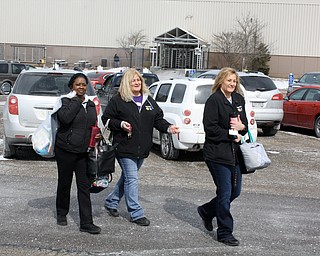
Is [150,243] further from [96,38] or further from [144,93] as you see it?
[96,38]

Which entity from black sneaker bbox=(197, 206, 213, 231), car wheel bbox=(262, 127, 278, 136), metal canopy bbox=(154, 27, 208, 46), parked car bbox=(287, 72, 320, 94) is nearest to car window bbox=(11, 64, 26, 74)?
parked car bbox=(287, 72, 320, 94)

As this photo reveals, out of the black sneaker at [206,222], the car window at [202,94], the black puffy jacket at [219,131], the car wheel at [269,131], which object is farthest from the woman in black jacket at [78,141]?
the car wheel at [269,131]

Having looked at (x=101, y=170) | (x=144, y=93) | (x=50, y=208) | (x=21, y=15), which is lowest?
(x=50, y=208)

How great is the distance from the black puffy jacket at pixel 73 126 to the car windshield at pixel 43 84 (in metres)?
4.05

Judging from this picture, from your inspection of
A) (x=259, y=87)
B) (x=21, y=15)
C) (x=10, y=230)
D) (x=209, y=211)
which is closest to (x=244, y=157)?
(x=209, y=211)

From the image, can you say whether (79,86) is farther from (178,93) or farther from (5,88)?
(5,88)

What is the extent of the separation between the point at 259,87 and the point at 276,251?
31.7 ft

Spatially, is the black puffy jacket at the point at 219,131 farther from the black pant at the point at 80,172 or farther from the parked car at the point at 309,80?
the parked car at the point at 309,80

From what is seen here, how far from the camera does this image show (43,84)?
9.80 metres

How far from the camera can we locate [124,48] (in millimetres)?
59594

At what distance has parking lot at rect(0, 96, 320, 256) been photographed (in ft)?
17.7

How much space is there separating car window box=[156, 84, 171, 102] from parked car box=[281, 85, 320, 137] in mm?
5205

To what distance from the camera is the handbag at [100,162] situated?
5.75m

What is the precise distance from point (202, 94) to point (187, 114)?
51 centimetres
